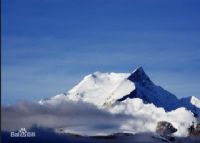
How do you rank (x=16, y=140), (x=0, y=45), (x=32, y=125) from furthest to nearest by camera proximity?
1. (x=32, y=125)
2. (x=16, y=140)
3. (x=0, y=45)

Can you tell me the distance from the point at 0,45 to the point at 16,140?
52.7 meters

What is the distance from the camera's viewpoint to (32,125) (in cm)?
13288

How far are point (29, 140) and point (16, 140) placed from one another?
518 centimetres

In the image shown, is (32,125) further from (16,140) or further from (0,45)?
(0,45)

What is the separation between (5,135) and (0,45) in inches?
2346

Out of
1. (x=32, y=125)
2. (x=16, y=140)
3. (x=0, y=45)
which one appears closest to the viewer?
(x=0, y=45)

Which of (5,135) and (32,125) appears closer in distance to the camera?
(5,135)

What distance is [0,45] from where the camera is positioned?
2495 inches

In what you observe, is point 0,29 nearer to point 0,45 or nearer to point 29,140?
point 0,45

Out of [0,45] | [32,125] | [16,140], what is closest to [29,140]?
[16,140]

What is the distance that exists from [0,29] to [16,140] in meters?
53.1

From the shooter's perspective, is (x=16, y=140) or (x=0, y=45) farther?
(x=16, y=140)

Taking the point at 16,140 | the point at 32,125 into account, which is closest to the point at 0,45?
the point at 16,140

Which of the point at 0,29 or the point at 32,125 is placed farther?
the point at 32,125
